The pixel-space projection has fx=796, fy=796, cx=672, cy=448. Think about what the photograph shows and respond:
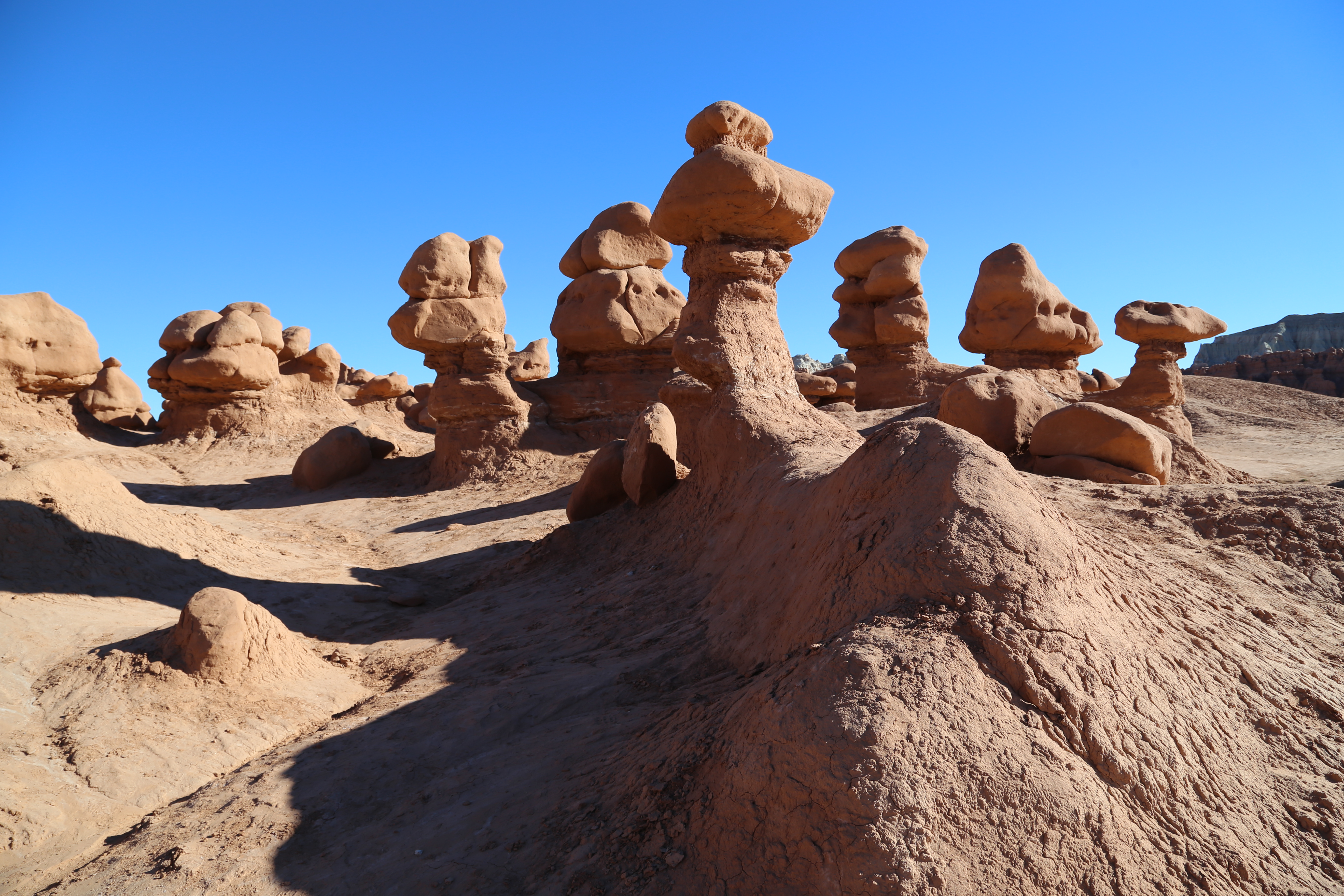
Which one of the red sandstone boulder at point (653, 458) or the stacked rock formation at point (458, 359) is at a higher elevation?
the stacked rock formation at point (458, 359)

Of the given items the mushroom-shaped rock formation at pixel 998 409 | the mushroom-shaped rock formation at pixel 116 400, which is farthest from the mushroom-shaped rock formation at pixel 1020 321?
the mushroom-shaped rock formation at pixel 116 400

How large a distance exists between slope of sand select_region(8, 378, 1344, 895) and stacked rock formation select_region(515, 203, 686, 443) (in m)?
6.71

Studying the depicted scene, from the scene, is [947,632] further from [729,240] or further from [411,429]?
[411,429]

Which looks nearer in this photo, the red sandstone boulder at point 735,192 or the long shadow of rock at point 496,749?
the long shadow of rock at point 496,749

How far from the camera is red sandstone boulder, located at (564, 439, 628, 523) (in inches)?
294

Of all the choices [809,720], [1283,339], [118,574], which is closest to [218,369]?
[118,574]

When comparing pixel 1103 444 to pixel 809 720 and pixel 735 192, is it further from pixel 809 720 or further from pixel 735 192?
pixel 809 720

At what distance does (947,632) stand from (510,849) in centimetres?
154

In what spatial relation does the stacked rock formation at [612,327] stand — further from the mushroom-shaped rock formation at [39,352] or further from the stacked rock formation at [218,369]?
the mushroom-shaped rock formation at [39,352]

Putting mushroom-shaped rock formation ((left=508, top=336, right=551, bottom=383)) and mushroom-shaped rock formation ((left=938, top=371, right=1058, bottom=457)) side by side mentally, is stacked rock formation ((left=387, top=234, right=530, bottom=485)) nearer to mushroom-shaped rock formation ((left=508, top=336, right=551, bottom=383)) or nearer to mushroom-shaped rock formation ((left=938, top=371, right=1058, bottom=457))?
mushroom-shaped rock formation ((left=508, top=336, right=551, bottom=383))

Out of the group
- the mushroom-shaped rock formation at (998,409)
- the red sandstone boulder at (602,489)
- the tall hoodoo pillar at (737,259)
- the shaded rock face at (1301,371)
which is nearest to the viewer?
the tall hoodoo pillar at (737,259)

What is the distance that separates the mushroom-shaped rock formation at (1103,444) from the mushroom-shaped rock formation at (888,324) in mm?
7250

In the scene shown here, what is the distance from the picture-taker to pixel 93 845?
302 cm

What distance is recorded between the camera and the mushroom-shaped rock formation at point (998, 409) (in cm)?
644
